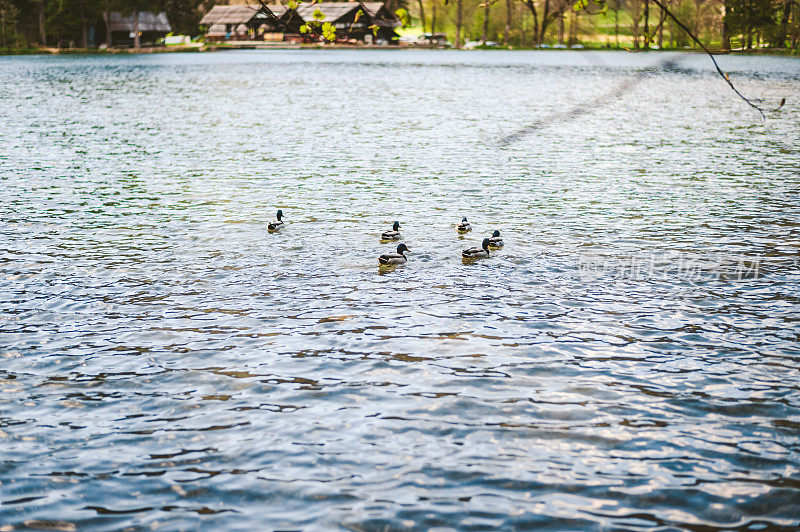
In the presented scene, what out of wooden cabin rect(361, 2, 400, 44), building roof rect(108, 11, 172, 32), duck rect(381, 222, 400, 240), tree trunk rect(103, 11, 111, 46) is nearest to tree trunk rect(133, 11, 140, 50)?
building roof rect(108, 11, 172, 32)

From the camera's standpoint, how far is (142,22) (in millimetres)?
160750

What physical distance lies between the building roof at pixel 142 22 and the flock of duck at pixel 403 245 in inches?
5635

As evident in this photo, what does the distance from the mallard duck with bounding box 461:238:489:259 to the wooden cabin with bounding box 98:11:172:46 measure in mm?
147748

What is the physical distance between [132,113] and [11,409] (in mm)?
50019

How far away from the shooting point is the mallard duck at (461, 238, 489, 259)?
62.8ft

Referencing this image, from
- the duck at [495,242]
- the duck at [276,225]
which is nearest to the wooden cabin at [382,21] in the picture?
the duck at [276,225]

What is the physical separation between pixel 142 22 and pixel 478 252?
160982mm

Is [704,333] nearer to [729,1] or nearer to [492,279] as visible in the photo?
[492,279]

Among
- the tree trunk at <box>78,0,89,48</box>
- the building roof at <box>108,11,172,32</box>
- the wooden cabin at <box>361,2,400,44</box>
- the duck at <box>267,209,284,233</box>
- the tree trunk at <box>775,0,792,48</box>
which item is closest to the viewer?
the wooden cabin at <box>361,2,400,44</box>

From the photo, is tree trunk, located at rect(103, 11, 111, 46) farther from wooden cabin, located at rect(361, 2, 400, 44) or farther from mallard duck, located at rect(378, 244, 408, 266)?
mallard duck, located at rect(378, 244, 408, 266)

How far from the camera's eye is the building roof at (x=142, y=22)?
513 feet

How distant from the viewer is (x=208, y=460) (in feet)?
32.3

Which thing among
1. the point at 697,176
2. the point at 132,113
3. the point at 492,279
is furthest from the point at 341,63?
the point at 492,279

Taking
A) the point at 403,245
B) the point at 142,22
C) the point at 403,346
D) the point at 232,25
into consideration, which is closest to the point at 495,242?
the point at 403,245
